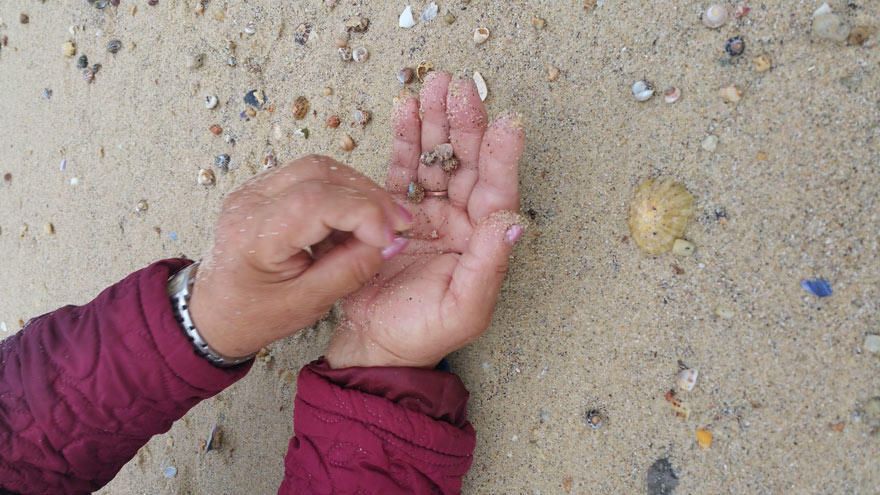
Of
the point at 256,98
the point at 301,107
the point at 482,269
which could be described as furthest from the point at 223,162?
the point at 482,269

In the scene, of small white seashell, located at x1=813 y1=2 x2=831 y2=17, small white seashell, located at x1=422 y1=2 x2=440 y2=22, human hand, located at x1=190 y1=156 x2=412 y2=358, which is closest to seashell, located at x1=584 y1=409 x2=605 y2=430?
human hand, located at x1=190 y1=156 x2=412 y2=358


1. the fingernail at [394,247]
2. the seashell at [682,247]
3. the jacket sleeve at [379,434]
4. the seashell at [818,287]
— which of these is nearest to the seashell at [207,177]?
the jacket sleeve at [379,434]

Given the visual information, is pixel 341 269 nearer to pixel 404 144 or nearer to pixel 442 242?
pixel 442 242

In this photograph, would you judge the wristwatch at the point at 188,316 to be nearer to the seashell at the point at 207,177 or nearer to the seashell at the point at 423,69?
the seashell at the point at 207,177

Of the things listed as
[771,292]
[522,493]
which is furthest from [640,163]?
[522,493]

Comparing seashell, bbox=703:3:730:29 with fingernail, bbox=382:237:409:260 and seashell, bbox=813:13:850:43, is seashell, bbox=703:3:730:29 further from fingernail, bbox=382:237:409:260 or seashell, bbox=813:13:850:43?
fingernail, bbox=382:237:409:260
